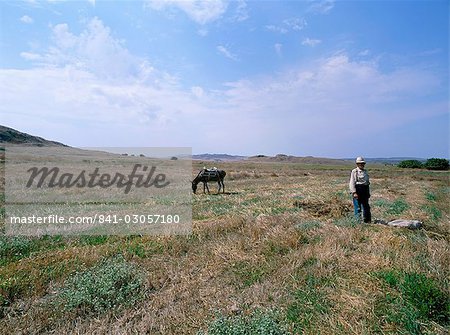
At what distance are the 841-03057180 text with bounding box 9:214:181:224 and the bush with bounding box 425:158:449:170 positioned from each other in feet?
235

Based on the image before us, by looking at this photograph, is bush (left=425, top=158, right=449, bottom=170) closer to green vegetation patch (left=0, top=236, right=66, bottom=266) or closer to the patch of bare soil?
the patch of bare soil

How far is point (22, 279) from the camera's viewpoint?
571 centimetres

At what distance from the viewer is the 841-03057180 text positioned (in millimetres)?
10652

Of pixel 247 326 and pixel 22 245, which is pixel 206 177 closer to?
pixel 22 245

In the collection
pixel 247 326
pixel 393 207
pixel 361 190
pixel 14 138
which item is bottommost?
pixel 247 326

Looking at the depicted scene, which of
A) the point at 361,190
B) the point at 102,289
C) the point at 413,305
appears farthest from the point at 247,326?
the point at 361,190

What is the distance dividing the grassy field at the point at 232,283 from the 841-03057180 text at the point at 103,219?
232cm

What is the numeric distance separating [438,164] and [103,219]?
75.0 meters

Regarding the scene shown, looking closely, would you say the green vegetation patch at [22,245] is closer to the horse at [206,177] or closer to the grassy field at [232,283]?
the grassy field at [232,283]

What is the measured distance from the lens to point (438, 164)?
64.9m

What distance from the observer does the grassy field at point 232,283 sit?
4277 mm

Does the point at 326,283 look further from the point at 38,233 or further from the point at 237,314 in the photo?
the point at 38,233

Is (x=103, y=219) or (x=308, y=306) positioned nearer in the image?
(x=308, y=306)

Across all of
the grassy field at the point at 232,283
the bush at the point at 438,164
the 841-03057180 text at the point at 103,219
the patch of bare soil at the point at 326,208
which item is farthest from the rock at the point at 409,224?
the bush at the point at 438,164
